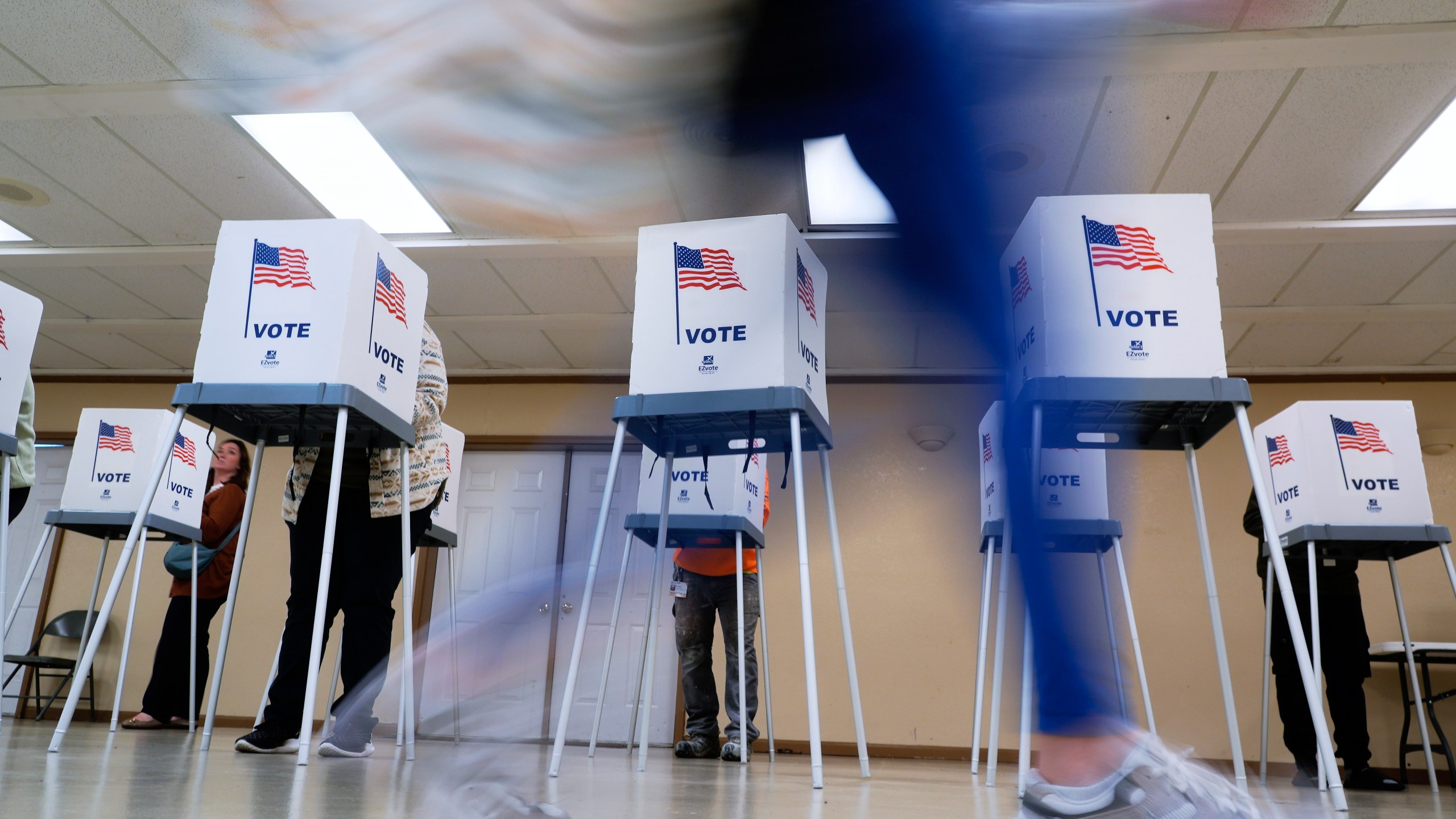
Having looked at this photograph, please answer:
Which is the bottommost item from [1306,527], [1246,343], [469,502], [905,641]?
[905,641]

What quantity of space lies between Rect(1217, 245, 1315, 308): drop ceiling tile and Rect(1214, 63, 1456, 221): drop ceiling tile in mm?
283

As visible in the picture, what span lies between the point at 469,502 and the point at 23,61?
10.6ft

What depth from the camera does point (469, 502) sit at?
5.80 metres

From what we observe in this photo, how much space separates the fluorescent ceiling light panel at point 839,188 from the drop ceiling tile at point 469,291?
397 cm

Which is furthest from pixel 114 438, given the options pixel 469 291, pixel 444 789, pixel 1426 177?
pixel 1426 177

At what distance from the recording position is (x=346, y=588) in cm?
203

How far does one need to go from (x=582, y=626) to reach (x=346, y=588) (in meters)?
0.80

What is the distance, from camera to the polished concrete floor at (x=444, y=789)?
0.80 m

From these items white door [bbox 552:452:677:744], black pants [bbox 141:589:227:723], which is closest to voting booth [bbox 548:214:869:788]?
white door [bbox 552:452:677:744]

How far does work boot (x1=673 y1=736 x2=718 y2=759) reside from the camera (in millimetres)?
2945

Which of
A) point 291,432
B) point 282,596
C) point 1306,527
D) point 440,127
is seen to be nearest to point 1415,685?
point 1306,527

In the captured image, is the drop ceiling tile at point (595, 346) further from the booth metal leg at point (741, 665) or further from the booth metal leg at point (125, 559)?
the booth metal leg at point (125, 559)

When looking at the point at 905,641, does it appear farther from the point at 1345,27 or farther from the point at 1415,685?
the point at 1345,27

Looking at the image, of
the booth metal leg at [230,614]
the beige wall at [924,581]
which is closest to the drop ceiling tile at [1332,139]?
the beige wall at [924,581]
